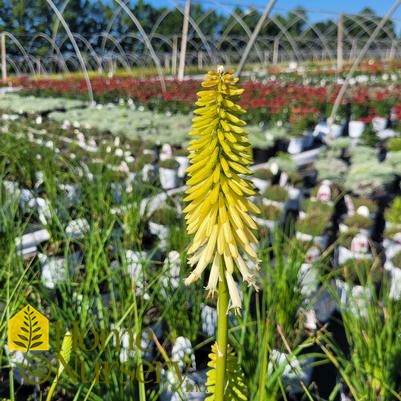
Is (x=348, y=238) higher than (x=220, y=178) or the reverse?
the reverse

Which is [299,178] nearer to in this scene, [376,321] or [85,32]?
[376,321]

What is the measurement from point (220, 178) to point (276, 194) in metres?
3.77

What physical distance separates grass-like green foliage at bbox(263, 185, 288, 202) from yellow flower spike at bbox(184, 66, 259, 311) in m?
3.63

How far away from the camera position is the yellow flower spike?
88cm

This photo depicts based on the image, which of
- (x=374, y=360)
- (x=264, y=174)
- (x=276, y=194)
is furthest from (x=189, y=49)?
(x=374, y=360)

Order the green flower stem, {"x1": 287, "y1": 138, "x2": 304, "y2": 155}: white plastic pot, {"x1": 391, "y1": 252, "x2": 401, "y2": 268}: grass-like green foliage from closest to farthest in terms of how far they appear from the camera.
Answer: the green flower stem
{"x1": 391, "y1": 252, "x2": 401, "y2": 268}: grass-like green foliage
{"x1": 287, "y1": 138, "x2": 304, "y2": 155}: white plastic pot

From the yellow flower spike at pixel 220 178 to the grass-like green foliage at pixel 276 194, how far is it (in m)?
3.63

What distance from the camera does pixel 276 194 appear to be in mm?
4629

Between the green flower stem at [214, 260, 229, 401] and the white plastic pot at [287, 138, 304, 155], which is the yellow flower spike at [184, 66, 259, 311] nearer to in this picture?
the green flower stem at [214, 260, 229, 401]

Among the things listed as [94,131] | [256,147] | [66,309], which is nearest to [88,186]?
[66,309]

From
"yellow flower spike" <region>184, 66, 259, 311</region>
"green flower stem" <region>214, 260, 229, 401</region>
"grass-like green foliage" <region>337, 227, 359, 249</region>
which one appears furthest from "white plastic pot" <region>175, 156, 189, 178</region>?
"green flower stem" <region>214, 260, 229, 401</region>

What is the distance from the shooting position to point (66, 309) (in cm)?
222

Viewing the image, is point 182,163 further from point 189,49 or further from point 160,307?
Answer: point 189,49

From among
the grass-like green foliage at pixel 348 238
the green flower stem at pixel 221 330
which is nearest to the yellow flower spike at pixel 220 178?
the green flower stem at pixel 221 330
